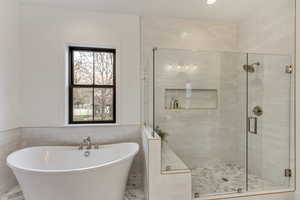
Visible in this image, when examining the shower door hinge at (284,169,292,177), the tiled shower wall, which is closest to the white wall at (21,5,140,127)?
the tiled shower wall

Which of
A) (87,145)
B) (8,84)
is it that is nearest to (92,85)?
(87,145)

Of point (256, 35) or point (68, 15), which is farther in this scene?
point (256, 35)

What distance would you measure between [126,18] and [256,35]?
2.03 metres

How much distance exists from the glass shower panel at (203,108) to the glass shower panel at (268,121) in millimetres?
133

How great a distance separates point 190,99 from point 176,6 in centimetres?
145

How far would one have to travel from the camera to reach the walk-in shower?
2.24 meters

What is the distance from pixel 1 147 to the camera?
6.75 feet

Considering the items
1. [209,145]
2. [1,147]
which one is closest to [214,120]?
[209,145]

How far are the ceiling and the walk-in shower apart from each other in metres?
0.61

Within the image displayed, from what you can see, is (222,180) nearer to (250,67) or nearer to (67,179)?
(250,67)

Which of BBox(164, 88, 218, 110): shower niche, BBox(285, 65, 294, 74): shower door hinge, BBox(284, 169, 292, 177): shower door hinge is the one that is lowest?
BBox(284, 169, 292, 177): shower door hinge

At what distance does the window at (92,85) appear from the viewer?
264 centimetres

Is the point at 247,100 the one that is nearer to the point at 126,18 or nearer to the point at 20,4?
the point at 126,18

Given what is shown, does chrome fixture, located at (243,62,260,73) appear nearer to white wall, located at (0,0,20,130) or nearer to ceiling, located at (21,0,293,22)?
ceiling, located at (21,0,293,22)
